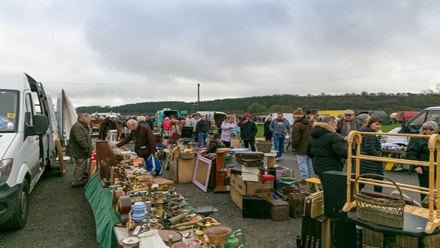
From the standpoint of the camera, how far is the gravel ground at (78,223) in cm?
384

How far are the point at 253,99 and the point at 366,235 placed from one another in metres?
70.4

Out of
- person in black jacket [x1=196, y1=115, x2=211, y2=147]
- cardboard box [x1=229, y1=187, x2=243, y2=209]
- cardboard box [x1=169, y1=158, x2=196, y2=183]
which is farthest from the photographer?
person in black jacket [x1=196, y1=115, x2=211, y2=147]

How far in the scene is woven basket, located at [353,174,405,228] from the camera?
2312mm

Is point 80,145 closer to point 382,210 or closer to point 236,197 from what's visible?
point 236,197

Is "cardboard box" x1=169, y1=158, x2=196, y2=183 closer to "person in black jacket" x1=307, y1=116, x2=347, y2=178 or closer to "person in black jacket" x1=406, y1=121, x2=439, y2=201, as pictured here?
"person in black jacket" x1=307, y1=116, x2=347, y2=178

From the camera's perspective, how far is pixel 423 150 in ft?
13.9

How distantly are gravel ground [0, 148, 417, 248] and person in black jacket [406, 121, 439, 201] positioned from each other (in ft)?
6.11

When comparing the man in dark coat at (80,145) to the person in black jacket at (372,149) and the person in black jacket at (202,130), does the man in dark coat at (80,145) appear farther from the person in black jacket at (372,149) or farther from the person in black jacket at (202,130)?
the person in black jacket at (202,130)

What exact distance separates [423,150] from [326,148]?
4.54 feet

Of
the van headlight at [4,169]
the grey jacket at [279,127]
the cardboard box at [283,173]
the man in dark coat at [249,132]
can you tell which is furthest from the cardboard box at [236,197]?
the man in dark coat at [249,132]

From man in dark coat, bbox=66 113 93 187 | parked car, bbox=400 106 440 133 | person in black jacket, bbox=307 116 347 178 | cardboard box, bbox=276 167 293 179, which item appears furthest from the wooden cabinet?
parked car, bbox=400 106 440 133

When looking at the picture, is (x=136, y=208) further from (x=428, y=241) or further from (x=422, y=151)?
(x=422, y=151)

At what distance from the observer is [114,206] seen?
3.23 meters

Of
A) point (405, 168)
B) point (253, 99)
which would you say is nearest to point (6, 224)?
point (405, 168)
